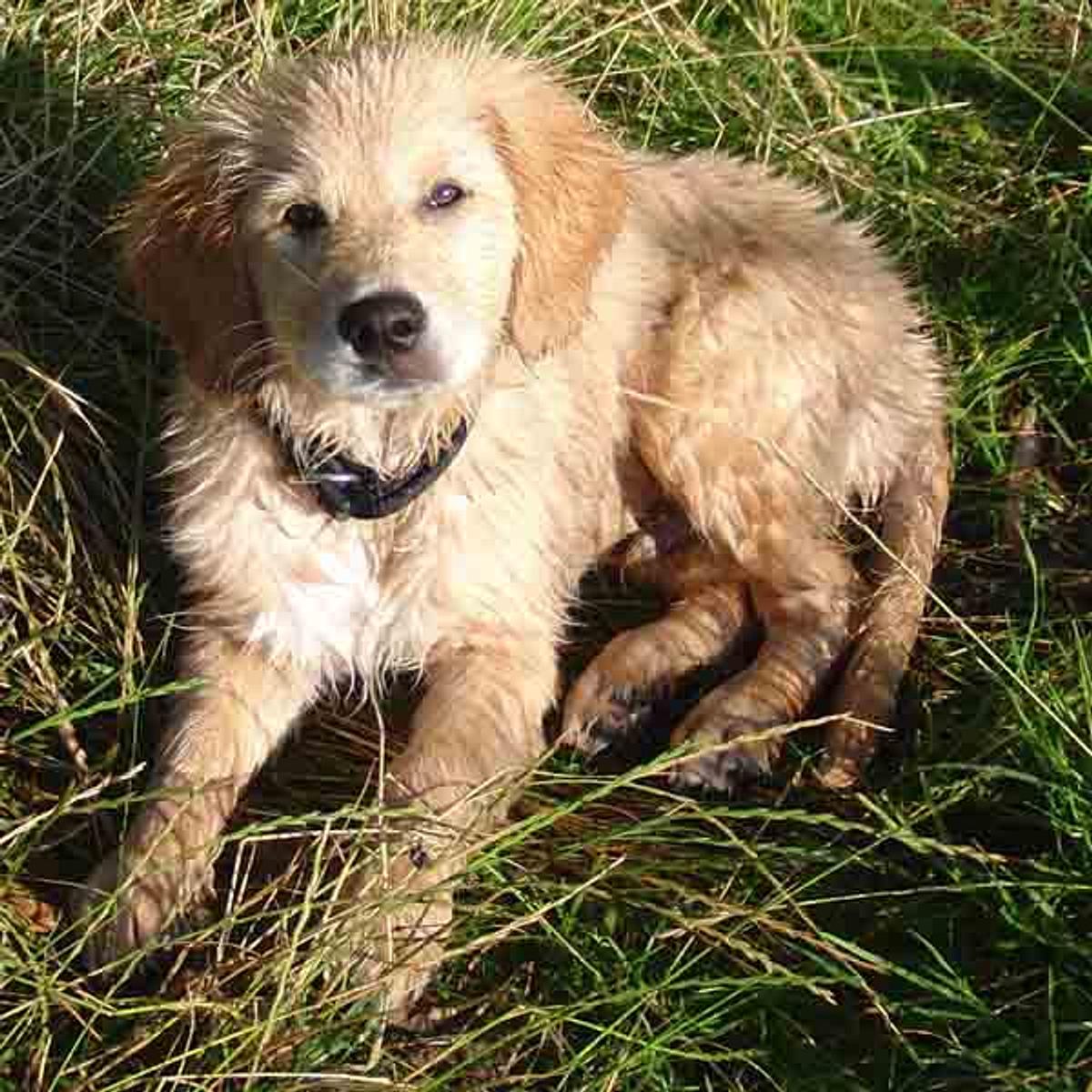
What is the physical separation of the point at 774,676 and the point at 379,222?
1258 millimetres

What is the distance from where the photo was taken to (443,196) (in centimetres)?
309

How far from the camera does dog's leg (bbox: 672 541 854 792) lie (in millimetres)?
3479

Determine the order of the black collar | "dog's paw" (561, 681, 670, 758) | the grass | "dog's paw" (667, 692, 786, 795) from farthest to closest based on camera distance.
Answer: "dog's paw" (561, 681, 670, 758), "dog's paw" (667, 692, 786, 795), the black collar, the grass

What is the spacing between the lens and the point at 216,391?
10.7 ft

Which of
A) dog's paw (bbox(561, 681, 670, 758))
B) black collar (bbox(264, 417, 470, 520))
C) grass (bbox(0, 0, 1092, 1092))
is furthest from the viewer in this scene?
→ dog's paw (bbox(561, 681, 670, 758))

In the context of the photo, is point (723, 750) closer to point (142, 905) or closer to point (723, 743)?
point (723, 743)

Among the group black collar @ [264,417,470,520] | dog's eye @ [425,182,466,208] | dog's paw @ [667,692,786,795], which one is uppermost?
dog's eye @ [425,182,466,208]

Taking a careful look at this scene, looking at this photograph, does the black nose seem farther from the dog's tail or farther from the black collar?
the dog's tail

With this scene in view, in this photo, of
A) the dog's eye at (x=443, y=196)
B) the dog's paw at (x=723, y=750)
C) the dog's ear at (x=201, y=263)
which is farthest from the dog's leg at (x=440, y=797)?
the dog's eye at (x=443, y=196)

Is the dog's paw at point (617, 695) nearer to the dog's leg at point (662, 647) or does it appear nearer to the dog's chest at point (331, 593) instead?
the dog's leg at point (662, 647)

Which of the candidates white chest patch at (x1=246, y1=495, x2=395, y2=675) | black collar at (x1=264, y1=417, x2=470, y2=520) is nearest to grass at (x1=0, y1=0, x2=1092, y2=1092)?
white chest patch at (x1=246, y1=495, x2=395, y2=675)

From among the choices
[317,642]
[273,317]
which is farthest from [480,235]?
[317,642]

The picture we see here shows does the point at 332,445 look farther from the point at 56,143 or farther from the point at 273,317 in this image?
the point at 56,143

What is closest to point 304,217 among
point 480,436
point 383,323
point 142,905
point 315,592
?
point 383,323
